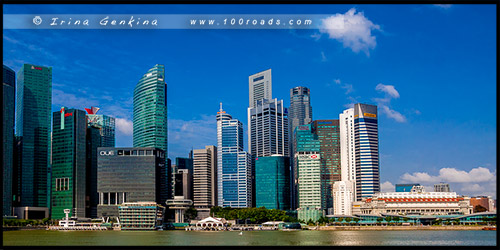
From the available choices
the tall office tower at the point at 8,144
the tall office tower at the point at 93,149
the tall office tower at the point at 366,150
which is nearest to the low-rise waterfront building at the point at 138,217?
the tall office tower at the point at 8,144

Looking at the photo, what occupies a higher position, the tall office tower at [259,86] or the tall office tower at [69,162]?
the tall office tower at [259,86]

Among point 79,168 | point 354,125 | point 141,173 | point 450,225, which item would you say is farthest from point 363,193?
point 79,168

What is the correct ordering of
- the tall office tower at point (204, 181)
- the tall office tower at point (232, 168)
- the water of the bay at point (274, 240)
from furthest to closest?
the tall office tower at point (232, 168)
the tall office tower at point (204, 181)
the water of the bay at point (274, 240)

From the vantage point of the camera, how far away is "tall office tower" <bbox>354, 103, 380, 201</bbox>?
179 ft

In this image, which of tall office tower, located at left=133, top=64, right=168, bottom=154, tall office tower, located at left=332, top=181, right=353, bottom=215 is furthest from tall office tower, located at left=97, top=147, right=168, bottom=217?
tall office tower, located at left=332, top=181, right=353, bottom=215

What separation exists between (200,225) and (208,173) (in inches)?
667

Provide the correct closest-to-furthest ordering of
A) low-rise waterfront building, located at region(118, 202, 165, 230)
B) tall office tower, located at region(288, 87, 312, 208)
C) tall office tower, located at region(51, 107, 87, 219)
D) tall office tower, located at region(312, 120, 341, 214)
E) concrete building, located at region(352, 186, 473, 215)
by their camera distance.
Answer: low-rise waterfront building, located at region(118, 202, 165, 230)
concrete building, located at region(352, 186, 473, 215)
tall office tower, located at region(51, 107, 87, 219)
tall office tower, located at region(312, 120, 341, 214)
tall office tower, located at region(288, 87, 312, 208)

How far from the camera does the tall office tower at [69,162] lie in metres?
51.2

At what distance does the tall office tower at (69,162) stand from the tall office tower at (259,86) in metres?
30.2

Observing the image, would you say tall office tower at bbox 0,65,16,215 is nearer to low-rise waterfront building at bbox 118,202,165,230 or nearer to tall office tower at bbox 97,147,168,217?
tall office tower at bbox 97,147,168,217

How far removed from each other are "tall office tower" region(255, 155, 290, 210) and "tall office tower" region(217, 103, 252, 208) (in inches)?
181

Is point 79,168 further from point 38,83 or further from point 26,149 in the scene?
point 38,83

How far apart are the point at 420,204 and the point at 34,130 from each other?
111 feet

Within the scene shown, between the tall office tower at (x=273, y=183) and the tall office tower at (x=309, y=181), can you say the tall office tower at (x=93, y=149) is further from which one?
the tall office tower at (x=309, y=181)
